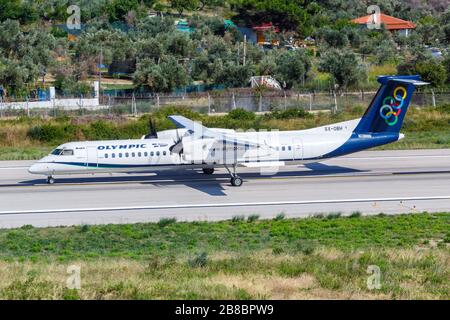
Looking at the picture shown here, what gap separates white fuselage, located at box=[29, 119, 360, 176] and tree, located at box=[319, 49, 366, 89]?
3358 centimetres

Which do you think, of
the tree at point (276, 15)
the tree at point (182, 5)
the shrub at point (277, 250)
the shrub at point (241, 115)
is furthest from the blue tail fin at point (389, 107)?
the tree at point (182, 5)

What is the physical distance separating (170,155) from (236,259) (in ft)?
45.0

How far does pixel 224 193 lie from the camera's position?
32219 mm

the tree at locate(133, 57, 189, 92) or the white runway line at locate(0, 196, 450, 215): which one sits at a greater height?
the tree at locate(133, 57, 189, 92)

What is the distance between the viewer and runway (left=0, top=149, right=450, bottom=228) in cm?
2867

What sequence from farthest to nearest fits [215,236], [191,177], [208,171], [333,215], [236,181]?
[208,171] → [191,177] → [236,181] → [333,215] → [215,236]

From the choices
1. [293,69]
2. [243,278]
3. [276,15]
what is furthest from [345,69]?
[243,278]

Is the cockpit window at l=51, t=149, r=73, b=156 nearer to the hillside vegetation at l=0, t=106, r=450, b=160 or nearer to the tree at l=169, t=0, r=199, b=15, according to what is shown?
the hillside vegetation at l=0, t=106, r=450, b=160

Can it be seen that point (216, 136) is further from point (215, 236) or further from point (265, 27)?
point (265, 27)

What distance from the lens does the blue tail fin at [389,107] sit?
34.9 meters

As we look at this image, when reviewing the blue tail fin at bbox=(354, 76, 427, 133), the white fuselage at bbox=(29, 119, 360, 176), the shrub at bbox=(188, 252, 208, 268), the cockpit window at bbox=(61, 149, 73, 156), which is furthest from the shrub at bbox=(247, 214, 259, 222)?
the cockpit window at bbox=(61, 149, 73, 156)

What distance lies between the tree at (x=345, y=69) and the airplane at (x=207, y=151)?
32.0m

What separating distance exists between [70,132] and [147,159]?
15.6 metres
